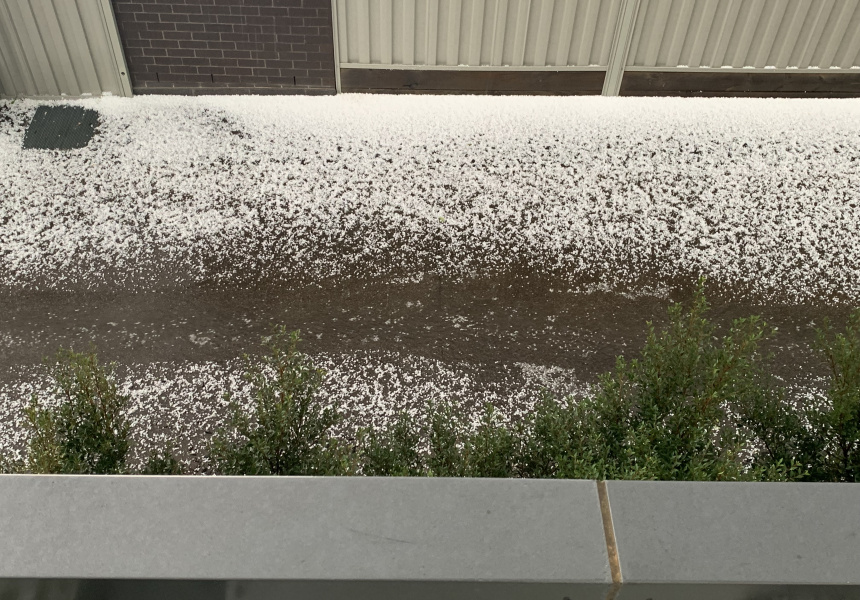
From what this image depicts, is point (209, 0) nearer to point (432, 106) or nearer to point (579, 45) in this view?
point (432, 106)

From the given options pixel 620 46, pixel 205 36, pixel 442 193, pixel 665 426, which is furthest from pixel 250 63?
pixel 665 426

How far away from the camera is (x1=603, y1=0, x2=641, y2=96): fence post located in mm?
4332

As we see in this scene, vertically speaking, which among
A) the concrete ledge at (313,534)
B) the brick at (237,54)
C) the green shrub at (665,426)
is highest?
the concrete ledge at (313,534)

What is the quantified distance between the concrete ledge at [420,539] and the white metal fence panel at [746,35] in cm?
366

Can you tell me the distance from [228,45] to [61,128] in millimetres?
1081

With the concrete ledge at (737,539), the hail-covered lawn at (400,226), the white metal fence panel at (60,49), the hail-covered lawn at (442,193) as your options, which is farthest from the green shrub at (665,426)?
the white metal fence panel at (60,49)

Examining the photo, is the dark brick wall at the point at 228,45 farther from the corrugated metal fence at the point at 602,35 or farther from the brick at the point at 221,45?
the corrugated metal fence at the point at 602,35

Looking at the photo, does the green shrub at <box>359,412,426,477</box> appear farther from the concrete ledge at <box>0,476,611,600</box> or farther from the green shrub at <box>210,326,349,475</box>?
the concrete ledge at <box>0,476,611,600</box>

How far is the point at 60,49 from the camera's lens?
4320 mm

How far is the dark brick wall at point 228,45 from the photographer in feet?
13.8

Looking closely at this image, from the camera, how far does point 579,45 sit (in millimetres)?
4504

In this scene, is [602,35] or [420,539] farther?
[602,35]

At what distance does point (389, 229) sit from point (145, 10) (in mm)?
2013

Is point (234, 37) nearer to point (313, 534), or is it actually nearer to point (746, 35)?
point (746, 35)
